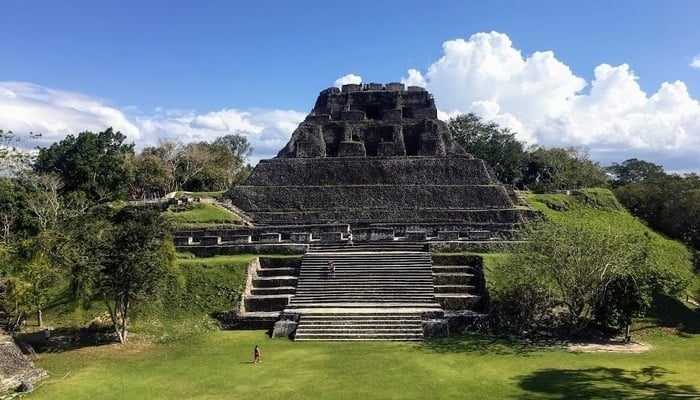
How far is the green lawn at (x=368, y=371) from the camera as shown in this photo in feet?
37.4

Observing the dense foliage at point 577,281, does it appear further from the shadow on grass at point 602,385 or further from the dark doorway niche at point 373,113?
the dark doorway niche at point 373,113

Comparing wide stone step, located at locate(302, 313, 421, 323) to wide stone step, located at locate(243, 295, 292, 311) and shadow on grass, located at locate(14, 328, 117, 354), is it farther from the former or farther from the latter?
shadow on grass, located at locate(14, 328, 117, 354)

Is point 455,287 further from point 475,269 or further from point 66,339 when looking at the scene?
point 66,339

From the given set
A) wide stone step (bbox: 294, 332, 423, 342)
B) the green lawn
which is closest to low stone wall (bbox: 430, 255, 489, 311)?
the green lawn


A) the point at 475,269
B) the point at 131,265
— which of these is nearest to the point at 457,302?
the point at 475,269

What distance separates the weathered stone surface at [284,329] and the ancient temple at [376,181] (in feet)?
29.5

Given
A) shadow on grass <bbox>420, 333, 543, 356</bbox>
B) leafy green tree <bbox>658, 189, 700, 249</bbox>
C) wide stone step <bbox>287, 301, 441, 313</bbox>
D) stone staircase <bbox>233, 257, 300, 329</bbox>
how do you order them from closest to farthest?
shadow on grass <bbox>420, 333, 543, 356</bbox>, stone staircase <bbox>233, 257, 300, 329</bbox>, wide stone step <bbox>287, 301, 441, 313</bbox>, leafy green tree <bbox>658, 189, 700, 249</bbox>

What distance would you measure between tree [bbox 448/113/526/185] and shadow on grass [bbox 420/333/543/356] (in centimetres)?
3794

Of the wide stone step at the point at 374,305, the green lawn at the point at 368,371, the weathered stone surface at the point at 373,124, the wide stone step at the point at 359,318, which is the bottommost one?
the green lawn at the point at 368,371

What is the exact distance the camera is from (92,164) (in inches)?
1534

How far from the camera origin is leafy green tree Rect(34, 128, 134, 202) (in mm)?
38594

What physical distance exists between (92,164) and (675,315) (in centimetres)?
3700

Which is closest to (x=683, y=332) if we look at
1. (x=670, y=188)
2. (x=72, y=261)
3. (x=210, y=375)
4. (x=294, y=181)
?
(x=210, y=375)

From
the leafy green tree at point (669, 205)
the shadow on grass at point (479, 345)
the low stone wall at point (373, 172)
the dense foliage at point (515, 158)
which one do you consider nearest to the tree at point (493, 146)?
the dense foliage at point (515, 158)
